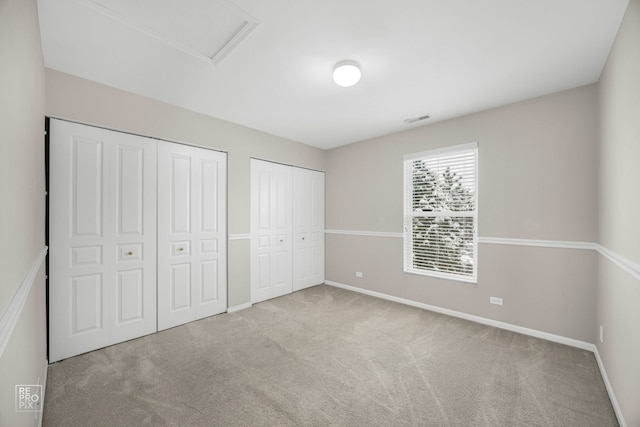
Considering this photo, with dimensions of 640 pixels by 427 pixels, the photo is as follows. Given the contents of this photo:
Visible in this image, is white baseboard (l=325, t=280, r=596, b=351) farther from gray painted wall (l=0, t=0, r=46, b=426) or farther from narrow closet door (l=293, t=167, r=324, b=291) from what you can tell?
gray painted wall (l=0, t=0, r=46, b=426)

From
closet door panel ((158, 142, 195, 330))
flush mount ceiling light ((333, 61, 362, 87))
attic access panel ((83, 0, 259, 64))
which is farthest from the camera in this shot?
closet door panel ((158, 142, 195, 330))

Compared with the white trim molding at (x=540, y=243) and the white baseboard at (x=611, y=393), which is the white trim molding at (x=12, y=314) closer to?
the white baseboard at (x=611, y=393)

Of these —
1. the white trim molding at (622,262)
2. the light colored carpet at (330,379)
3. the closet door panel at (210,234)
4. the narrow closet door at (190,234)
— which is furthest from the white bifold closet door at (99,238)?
the white trim molding at (622,262)

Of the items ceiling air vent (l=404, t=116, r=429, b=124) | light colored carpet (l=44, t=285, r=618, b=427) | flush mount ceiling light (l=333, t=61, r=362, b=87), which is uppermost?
ceiling air vent (l=404, t=116, r=429, b=124)

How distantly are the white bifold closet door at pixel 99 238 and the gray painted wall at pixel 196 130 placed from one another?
0.16m

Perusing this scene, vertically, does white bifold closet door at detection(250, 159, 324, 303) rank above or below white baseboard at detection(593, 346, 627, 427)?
above

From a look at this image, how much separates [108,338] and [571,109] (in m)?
5.43

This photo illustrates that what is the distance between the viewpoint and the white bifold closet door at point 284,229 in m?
4.22

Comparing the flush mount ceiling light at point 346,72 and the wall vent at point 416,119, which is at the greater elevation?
the wall vent at point 416,119

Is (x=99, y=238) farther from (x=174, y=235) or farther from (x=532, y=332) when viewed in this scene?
(x=532, y=332)

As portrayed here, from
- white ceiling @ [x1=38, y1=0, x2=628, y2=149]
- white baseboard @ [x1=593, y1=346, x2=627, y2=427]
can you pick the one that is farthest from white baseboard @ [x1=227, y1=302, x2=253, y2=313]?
white baseboard @ [x1=593, y1=346, x2=627, y2=427]

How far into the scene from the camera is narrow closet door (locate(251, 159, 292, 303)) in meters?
4.18

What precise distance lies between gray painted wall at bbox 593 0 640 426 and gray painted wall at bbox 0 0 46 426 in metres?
2.97

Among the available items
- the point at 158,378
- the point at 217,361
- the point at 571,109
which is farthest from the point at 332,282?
the point at 571,109
